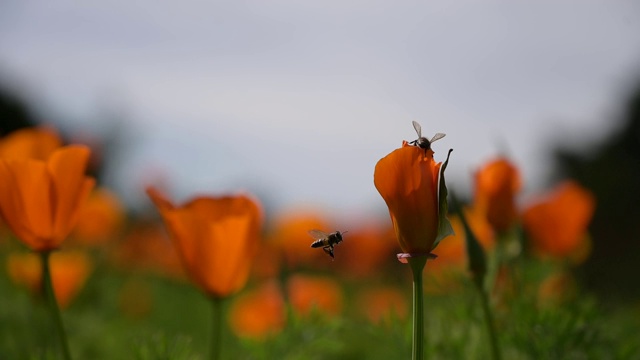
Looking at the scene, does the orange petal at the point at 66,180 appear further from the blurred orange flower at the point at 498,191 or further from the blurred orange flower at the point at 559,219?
the blurred orange flower at the point at 559,219

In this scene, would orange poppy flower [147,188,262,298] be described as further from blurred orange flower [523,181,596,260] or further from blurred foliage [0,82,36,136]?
blurred foliage [0,82,36,136]

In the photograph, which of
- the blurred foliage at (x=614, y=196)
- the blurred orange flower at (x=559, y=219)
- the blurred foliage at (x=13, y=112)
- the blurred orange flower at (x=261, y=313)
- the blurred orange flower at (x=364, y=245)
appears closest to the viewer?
the blurred orange flower at (x=559, y=219)

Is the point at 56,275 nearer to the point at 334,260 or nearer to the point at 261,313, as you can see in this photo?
the point at 261,313

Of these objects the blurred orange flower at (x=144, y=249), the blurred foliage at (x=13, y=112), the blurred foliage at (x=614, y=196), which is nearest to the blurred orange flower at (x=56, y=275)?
the blurred orange flower at (x=144, y=249)

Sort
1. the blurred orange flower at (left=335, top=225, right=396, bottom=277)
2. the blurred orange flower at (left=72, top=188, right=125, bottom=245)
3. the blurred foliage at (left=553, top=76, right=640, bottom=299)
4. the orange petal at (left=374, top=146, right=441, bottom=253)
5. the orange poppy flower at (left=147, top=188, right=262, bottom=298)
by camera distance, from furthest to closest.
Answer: the blurred foliage at (left=553, top=76, right=640, bottom=299) → the blurred orange flower at (left=335, top=225, right=396, bottom=277) → the blurred orange flower at (left=72, top=188, right=125, bottom=245) → the orange poppy flower at (left=147, top=188, right=262, bottom=298) → the orange petal at (left=374, top=146, right=441, bottom=253)

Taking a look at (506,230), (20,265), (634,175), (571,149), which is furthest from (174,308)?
(571,149)

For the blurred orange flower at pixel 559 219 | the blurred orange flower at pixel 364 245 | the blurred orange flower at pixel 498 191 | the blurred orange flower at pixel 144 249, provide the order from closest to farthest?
the blurred orange flower at pixel 498 191 < the blurred orange flower at pixel 559 219 < the blurred orange flower at pixel 364 245 < the blurred orange flower at pixel 144 249

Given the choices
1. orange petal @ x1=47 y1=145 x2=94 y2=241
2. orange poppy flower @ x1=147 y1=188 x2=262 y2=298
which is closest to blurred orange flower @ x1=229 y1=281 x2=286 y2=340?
orange poppy flower @ x1=147 y1=188 x2=262 y2=298
